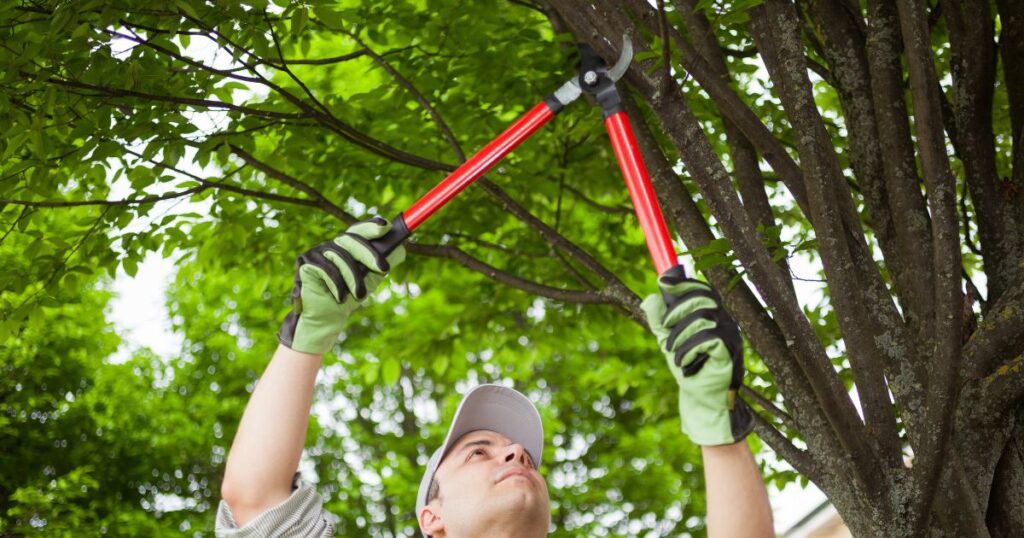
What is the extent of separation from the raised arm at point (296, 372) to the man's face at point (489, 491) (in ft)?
1.75

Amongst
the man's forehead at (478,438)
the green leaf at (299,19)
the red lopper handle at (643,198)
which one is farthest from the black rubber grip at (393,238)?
the green leaf at (299,19)

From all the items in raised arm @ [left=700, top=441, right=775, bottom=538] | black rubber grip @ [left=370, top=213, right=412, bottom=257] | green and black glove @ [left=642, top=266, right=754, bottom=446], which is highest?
black rubber grip @ [left=370, top=213, right=412, bottom=257]

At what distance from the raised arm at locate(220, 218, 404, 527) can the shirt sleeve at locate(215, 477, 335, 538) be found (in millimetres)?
16

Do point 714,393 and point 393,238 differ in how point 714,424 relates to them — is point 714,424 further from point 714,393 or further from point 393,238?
point 393,238

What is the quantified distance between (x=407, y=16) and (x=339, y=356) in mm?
11408

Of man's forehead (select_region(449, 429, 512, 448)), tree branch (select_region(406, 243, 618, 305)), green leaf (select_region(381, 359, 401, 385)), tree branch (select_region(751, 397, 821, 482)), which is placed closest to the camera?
man's forehead (select_region(449, 429, 512, 448))

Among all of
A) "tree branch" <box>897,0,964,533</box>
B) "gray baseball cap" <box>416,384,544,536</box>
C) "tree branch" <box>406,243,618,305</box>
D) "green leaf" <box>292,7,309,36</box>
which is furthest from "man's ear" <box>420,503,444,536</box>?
"green leaf" <box>292,7,309,36</box>

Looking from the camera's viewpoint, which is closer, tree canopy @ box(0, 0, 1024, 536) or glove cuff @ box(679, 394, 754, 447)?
glove cuff @ box(679, 394, 754, 447)

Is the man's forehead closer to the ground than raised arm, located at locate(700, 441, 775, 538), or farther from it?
farther from it

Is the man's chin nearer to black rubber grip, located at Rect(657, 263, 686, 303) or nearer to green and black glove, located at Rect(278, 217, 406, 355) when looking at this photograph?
green and black glove, located at Rect(278, 217, 406, 355)

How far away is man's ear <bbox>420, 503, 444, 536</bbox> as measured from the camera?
9.41 ft

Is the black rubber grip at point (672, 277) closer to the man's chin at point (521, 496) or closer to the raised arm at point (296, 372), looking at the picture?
the raised arm at point (296, 372)

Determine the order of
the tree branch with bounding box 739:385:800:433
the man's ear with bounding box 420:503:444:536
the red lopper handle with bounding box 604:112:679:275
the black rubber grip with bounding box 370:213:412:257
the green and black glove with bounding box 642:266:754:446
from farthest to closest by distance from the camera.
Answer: the tree branch with bounding box 739:385:800:433 → the man's ear with bounding box 420:503:444:536 → the black rubber grip with bounding box 370:213:412:257 → the red lopper handle with bounding box 604:112:679:275 → the green and black glove with bounding box 642:266:754:446

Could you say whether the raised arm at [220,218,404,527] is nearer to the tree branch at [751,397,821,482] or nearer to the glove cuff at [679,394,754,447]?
the glove cuff at [679,394,754,447]
